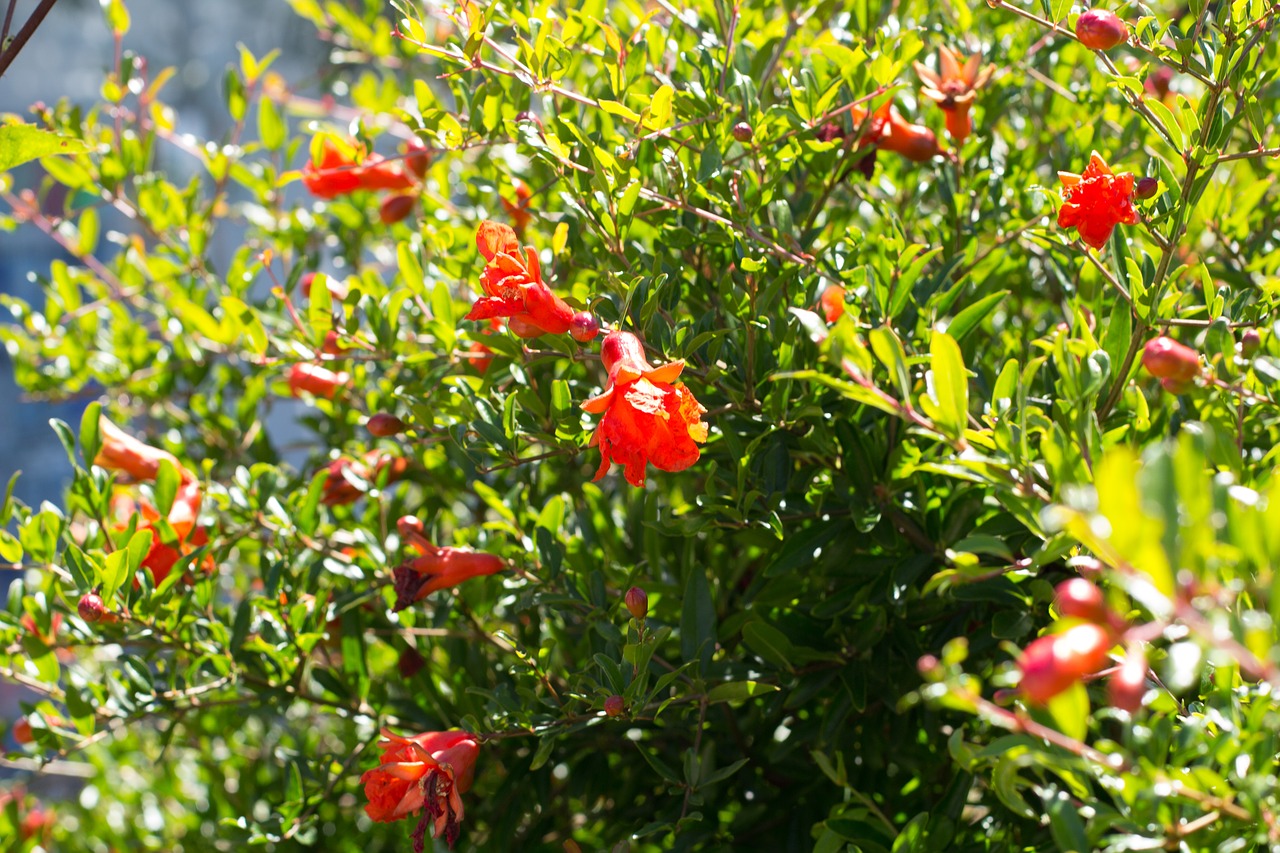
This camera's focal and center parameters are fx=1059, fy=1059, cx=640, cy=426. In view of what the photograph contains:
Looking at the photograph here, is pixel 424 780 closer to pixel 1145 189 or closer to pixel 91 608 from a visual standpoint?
pixel 91 608

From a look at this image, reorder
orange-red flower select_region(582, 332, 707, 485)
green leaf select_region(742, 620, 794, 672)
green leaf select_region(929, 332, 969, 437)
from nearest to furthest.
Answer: green leaf select_region(929, 332, 969, 437) → orange-red flower select_region(582, 332, 707, 485) → green leaf select_region(742, 620, 794, 672)

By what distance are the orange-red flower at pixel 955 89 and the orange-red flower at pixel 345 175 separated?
0.53 m

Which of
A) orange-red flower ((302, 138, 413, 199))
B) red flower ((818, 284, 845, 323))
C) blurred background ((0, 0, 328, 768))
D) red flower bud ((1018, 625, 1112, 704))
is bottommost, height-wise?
blurred background ((0, 0, 328, 768))

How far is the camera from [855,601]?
0.79 meters

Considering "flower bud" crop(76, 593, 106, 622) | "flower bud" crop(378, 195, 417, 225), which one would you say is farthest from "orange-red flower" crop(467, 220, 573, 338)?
"flower bud" crop(378, 195, 417, 225)

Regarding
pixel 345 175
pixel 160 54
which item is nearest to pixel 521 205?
pixel 345 175

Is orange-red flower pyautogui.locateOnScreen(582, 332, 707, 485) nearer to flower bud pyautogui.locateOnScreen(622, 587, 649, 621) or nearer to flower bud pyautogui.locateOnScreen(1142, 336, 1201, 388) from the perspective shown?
flower bud pyautogui.locateOnScreen(622, 587, 649, 621)

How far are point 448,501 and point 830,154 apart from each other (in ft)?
1.83

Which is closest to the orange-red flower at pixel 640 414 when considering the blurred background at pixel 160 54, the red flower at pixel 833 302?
the red flower at pixel 833 302

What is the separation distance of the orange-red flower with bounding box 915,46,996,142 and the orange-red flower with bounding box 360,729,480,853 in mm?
659

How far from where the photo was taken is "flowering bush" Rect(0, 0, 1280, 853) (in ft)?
2.09

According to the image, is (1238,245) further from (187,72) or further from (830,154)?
(187,72)

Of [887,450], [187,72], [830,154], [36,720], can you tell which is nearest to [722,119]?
[830,154]

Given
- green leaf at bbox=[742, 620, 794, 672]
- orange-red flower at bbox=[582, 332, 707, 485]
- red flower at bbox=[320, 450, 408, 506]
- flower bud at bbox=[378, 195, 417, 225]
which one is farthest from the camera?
flower bud at bbox=[378, 195, 417, 225]
